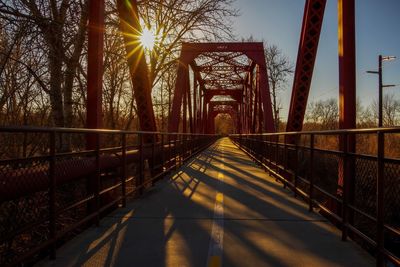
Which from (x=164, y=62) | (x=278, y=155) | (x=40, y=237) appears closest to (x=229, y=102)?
(x=164, y=62)

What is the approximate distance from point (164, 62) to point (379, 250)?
20.5m

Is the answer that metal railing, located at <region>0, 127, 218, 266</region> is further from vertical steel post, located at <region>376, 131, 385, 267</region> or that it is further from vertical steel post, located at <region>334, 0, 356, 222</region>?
vertical steel post, located at <region>334, 0, 356, 222</region>

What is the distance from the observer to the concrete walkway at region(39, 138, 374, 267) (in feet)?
12.9

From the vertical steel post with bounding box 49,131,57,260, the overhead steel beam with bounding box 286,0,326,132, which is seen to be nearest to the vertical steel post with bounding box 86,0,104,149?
the vertical steel post with bounding box 49,131,57,260

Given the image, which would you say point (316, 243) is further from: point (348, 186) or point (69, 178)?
point (69, 178)

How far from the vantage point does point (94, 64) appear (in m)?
6.72

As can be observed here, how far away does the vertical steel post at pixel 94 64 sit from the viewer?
262 inches

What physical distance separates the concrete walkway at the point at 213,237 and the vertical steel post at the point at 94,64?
1.63 metres

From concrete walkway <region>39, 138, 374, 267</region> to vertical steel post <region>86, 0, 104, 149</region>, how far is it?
163cm

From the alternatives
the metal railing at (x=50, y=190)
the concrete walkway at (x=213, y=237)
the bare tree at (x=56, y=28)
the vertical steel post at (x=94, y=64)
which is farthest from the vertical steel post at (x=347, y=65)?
the bare tree at (x=56, y=28)

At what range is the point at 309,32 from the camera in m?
9.84

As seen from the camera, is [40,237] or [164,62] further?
[164,62]

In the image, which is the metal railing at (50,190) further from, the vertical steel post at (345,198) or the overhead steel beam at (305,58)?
the overhead steel beam at (305,58)

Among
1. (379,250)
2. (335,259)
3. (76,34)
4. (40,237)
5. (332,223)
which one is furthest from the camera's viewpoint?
(76,34)
